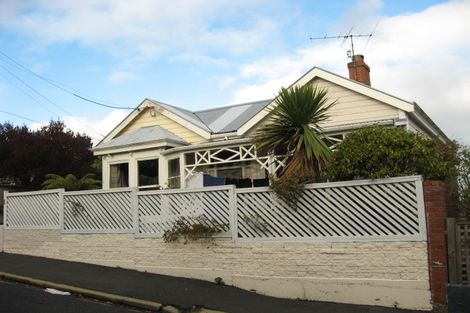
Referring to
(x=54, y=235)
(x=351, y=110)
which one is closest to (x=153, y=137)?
(x=54, y=235)

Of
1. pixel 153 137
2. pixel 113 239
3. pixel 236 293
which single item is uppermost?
pixel 153 137

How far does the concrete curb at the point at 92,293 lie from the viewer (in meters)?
8.37

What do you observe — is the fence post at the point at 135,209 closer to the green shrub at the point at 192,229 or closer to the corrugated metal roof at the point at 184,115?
the green shrub at the point at 192,229

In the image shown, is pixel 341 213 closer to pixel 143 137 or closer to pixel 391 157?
pixel 391 157

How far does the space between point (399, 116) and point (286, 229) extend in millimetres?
6332

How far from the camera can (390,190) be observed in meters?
8.41

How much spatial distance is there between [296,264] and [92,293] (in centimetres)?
356

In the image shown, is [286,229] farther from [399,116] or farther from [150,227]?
[399,116]

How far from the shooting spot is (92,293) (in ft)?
29.7

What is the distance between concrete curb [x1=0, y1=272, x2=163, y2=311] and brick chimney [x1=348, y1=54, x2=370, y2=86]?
11.6m

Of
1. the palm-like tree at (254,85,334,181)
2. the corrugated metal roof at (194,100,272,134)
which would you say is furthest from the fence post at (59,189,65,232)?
the corrugated metal roof at (194,100,272,134)

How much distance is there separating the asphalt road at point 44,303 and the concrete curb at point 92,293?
17 centimetres

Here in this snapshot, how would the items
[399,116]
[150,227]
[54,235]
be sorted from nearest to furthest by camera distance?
[150,227] → [54,235] → [399,116]

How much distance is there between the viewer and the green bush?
8562 millimetres
